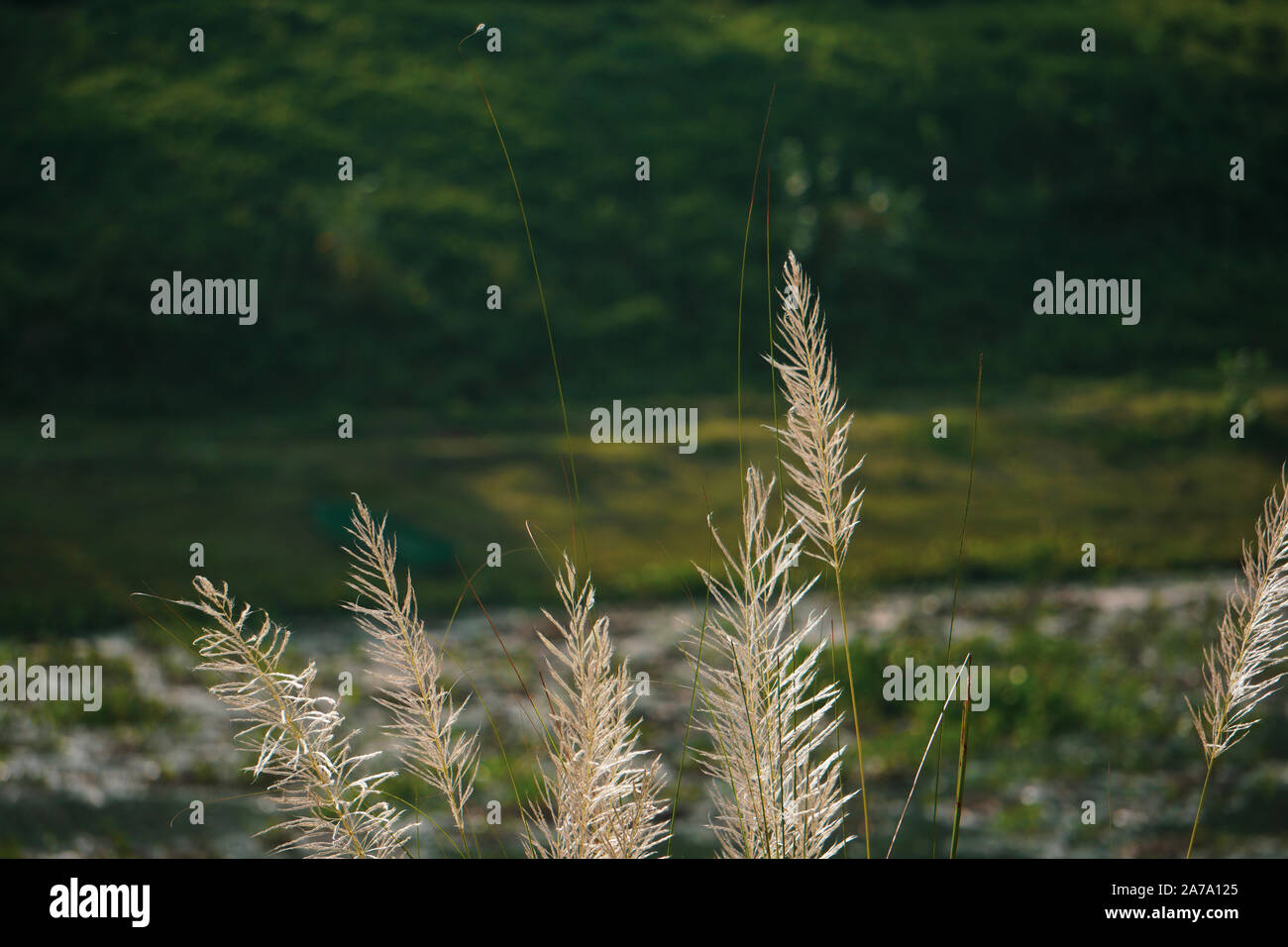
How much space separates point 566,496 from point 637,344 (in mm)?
2458

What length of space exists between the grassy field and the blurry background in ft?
0.13

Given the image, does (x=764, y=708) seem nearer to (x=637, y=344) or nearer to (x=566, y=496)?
(x=566, y=496)

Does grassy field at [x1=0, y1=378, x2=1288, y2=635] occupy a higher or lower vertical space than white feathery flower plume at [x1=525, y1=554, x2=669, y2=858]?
higher

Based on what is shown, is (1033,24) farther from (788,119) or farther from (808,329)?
(808,329)

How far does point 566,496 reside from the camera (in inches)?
315

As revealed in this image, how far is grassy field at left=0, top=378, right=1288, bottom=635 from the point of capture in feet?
21.5

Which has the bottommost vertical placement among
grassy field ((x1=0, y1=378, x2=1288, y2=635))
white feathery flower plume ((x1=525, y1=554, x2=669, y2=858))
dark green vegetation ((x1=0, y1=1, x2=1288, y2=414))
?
white feathery flower plume ((x1=525, y1=554, x2=669, y2=858))

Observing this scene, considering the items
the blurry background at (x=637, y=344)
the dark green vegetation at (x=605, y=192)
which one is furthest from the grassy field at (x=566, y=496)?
the dark green vegetation at (x=605, y=192)

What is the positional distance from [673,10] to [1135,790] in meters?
11.1

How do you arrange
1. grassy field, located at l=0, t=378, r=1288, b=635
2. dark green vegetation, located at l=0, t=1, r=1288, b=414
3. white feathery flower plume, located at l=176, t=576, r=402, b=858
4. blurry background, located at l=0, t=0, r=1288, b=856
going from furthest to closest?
dark green vegetation, located at l=0, t=1, r=1288, b=414
grassy field, located at l=0, t=378, r=1288, b=635
blurry background, located at l=0, t=0, r=1288, b=856
white feathery flower plume, located at l=176, t=576, r=402, b=858

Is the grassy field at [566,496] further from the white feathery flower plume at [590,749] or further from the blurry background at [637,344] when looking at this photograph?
the white feathery flower plume at [590,749]

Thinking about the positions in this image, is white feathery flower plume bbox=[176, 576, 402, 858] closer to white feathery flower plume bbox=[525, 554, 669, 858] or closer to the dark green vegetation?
white feathery flower plume bbox=[525, 554, 669, 858]

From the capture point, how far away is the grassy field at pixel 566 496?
21.5ft

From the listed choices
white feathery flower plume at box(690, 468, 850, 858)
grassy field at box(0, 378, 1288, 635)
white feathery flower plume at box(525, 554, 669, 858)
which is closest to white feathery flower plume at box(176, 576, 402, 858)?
white feathery flower plume at box(525, 554, 669, 858)
